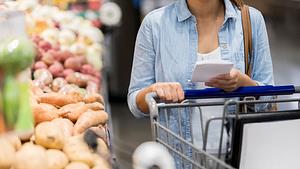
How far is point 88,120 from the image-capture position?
2.04 metres

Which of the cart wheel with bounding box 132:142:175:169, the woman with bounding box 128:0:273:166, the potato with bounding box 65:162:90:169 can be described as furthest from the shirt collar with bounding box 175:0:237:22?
the cart wheel with bounding box 132:142:175:169

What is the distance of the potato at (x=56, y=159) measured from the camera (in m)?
1.61

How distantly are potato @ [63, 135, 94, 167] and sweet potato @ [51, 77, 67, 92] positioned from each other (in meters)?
1.19

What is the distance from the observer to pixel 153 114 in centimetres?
143

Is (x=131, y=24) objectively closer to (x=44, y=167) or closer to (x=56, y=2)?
(x=56, y=2)

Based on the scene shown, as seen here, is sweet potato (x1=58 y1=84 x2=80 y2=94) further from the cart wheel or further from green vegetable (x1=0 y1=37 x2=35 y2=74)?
the cart wheel

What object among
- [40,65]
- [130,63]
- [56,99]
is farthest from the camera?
[130,63]

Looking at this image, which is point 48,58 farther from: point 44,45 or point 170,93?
point 170,93

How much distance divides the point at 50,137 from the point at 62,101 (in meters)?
0.57

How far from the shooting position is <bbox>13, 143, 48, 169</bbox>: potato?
4.85 feet

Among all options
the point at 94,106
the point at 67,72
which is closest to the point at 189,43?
the point at 94,106

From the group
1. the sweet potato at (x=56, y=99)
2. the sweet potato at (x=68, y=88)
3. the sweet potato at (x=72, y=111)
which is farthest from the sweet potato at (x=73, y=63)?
the sweet potato at (x=72, y=111)

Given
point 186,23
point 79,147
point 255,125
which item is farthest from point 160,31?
point 255,125

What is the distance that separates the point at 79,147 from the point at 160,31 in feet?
1.69
